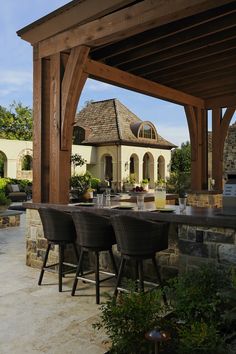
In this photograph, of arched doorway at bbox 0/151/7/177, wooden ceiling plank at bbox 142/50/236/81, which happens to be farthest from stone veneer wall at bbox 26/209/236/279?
arched doorway at bbox 0/151/7/177

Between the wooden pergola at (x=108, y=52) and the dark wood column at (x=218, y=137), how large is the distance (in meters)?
2.02

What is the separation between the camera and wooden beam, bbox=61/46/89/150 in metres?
4.42

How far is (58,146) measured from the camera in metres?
4.63

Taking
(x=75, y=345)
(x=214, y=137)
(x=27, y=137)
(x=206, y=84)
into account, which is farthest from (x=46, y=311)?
(x=27, y=137)

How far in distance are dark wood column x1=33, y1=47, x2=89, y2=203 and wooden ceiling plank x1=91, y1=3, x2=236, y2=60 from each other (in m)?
0.68

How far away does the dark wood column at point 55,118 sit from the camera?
14.8ft

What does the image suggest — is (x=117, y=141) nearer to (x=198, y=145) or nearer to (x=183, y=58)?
(x=198, y=145)

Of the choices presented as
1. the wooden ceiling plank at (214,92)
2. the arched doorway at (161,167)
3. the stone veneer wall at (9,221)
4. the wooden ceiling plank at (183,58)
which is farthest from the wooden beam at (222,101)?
the arched doorway at (161,167)

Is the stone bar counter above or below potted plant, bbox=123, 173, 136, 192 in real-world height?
below

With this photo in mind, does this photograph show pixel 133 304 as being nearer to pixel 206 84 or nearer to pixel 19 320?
pixel 19 320

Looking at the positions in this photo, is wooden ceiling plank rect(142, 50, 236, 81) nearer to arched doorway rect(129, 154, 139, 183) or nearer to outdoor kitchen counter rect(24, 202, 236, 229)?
outdoor kitchen counter rect(24, 202, 236, 229)

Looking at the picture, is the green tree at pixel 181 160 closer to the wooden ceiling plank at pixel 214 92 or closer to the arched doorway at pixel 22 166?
the arched doorway at pixel 22 166

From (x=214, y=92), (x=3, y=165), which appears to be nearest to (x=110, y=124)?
(x=3, y=165)

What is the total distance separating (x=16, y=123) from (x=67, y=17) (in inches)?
978
